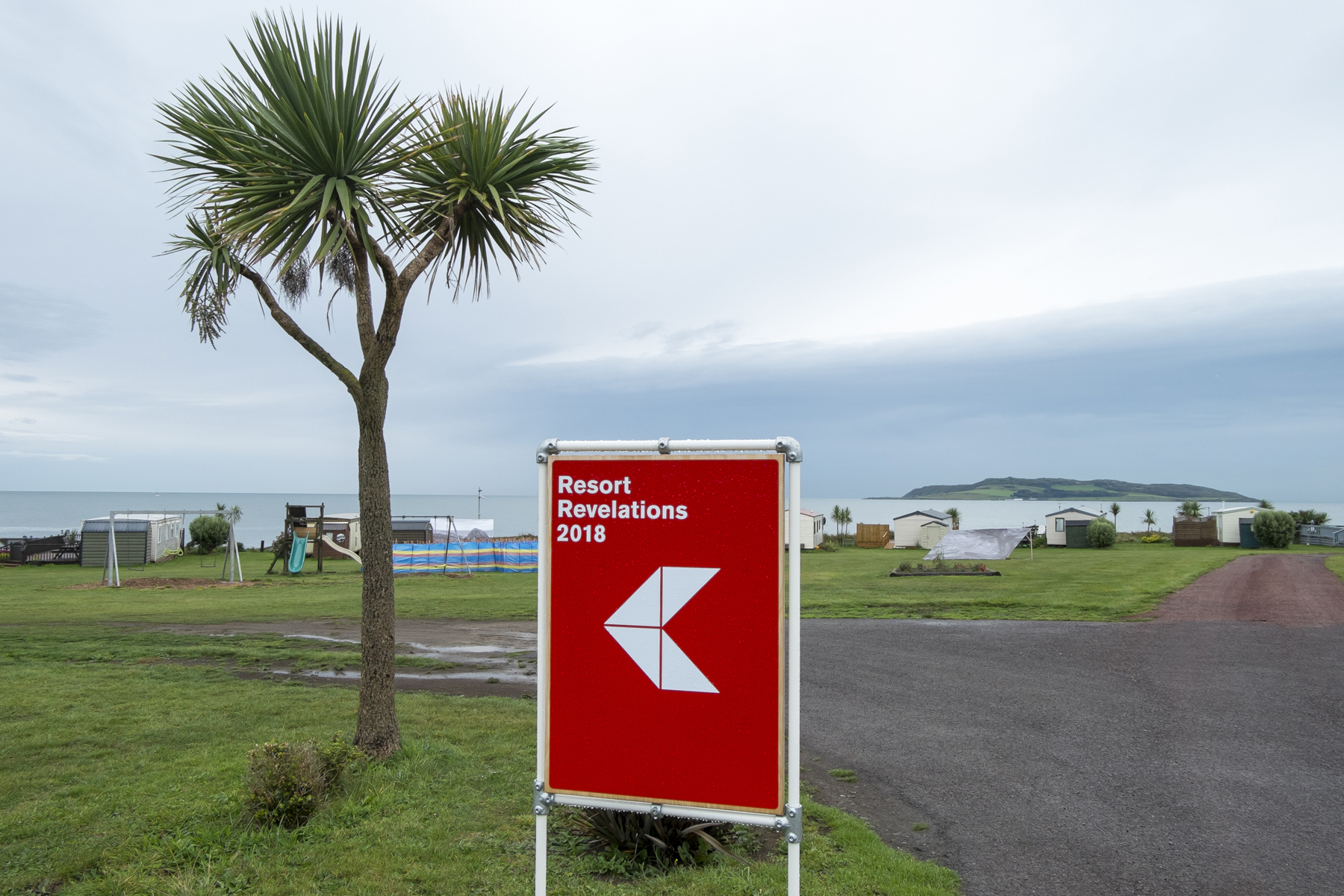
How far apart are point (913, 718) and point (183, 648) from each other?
11.9 metres

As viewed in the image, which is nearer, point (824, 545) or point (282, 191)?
point (282, 191)

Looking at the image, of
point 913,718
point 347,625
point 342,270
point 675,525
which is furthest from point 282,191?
point 347,625

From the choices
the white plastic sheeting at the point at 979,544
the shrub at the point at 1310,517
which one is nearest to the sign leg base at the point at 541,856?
the white plastic sheeting at the point at 979,544

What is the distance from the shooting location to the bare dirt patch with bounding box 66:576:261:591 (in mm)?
25297

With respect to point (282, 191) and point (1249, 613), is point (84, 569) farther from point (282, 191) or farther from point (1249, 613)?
point (1249, 613)

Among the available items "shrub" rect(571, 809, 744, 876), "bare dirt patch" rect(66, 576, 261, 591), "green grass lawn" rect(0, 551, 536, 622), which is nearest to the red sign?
"shrub" rect(571, 809, 744, 876)

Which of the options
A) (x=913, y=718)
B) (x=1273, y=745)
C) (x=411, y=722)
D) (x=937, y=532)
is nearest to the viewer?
(x=1273, y=745)

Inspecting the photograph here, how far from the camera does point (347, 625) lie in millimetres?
16844

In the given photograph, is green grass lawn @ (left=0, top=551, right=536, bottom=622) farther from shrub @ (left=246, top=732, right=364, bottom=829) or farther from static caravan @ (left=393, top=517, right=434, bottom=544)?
shrub @ (left=246, top=732, right=364, bottom=829)

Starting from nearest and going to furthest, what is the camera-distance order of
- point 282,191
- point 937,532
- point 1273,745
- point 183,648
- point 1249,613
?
point 282,191 → point 1273,745 → point 183,648 → point 1249,613 → point 937,532

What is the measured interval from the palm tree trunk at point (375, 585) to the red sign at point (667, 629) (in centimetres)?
347

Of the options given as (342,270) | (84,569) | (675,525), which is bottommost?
(84,569)

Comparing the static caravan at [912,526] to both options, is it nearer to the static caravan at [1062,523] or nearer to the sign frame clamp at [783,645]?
the static caravan at [1062,523]

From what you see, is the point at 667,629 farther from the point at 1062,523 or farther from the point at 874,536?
the point at 874,536
